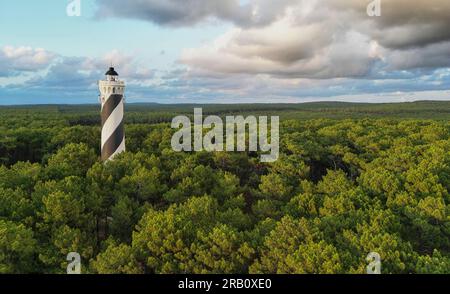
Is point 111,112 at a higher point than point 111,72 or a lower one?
lower

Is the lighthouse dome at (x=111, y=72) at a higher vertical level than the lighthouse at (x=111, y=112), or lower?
higher

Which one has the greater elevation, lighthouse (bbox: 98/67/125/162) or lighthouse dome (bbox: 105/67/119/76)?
lighthouse dome (bbox: 105/67/119/76)

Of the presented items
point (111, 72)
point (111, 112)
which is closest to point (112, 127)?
point (111, 112)

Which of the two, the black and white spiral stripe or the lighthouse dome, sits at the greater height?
the lighthouse dome

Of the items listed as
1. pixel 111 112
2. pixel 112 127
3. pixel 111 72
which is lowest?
pixel 112 127

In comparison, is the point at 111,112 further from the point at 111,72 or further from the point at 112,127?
the point at 111,72

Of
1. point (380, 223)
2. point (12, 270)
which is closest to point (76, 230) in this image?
point (12, 270)
